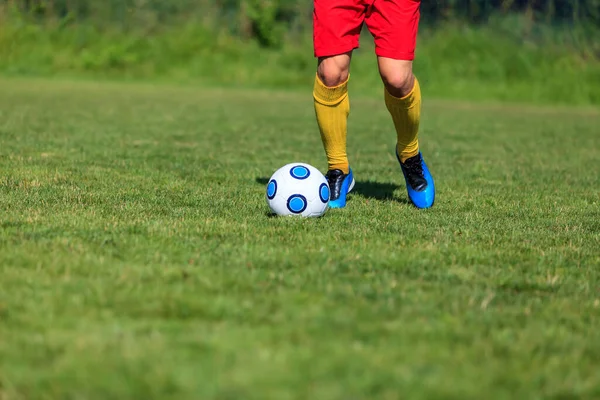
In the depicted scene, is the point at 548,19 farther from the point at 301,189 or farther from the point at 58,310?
the point at 58,310

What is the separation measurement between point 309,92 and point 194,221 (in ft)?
49.3

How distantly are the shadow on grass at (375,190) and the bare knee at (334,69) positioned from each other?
0.84 meters

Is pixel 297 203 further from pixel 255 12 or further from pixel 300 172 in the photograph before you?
pixel 255 12

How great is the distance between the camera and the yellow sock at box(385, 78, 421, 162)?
512 centimetres

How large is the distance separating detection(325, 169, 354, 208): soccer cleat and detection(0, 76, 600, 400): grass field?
12cm

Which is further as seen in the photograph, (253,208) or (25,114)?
(25,114)

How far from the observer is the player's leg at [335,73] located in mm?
4766

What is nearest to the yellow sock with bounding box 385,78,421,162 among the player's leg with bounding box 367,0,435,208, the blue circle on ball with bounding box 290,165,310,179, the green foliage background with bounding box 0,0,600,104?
the player's leg with bounding box 367,0,435,208

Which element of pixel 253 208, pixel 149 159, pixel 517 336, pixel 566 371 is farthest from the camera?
pixel 149 159

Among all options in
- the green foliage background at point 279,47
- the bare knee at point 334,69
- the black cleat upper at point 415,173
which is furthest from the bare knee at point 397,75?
the green foliage background at point 279,47

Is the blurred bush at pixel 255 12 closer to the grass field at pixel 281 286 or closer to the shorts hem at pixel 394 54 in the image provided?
the grass field at pixel 281 286

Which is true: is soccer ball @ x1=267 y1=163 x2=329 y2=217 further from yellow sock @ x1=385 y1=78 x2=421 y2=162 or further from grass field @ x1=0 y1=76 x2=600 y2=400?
yellow sock @ x1=385 y1=78 x2=421 y2=162

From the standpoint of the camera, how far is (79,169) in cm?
612

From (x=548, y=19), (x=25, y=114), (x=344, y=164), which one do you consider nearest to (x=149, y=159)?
(x=344, y=164)
